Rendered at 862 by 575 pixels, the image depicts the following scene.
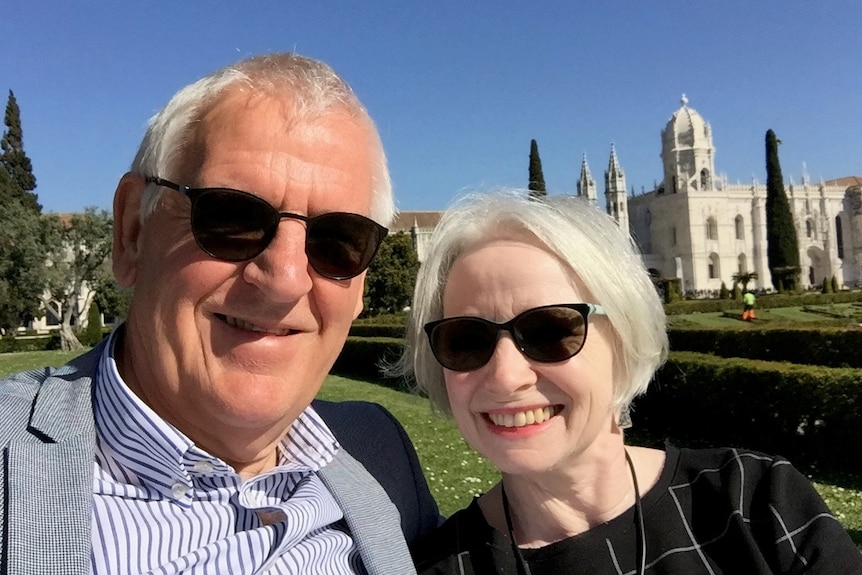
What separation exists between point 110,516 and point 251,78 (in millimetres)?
1148

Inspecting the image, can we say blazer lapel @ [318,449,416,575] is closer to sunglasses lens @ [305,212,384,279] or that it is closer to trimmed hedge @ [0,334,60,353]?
sunglasses lens @ [305,212,384,279]

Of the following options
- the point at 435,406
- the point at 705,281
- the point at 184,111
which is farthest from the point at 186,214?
the point at 705,281

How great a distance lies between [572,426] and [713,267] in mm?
67774

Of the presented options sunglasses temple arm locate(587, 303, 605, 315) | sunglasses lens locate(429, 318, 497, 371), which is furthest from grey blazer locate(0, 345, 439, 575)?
sunglasses temple arm locate(587, 303, 605, 315)

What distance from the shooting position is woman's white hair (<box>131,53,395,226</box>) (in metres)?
1.73

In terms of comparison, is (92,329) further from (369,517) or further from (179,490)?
(179,490)

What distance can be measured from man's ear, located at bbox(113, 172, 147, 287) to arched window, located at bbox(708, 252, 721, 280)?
67674mm

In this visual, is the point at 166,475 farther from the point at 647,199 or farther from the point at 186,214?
the point at 647,199

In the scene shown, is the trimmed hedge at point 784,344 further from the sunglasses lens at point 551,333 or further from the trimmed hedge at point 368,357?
the sunglasses lens at point 551,333

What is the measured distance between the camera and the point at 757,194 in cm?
6462

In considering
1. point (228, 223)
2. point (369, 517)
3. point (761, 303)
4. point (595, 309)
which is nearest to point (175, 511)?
point (369, 517)

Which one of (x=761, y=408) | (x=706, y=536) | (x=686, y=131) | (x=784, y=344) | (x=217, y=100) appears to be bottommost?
(x=761, y=408)

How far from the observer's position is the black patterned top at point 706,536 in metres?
1.79

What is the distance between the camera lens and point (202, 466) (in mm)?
1623
